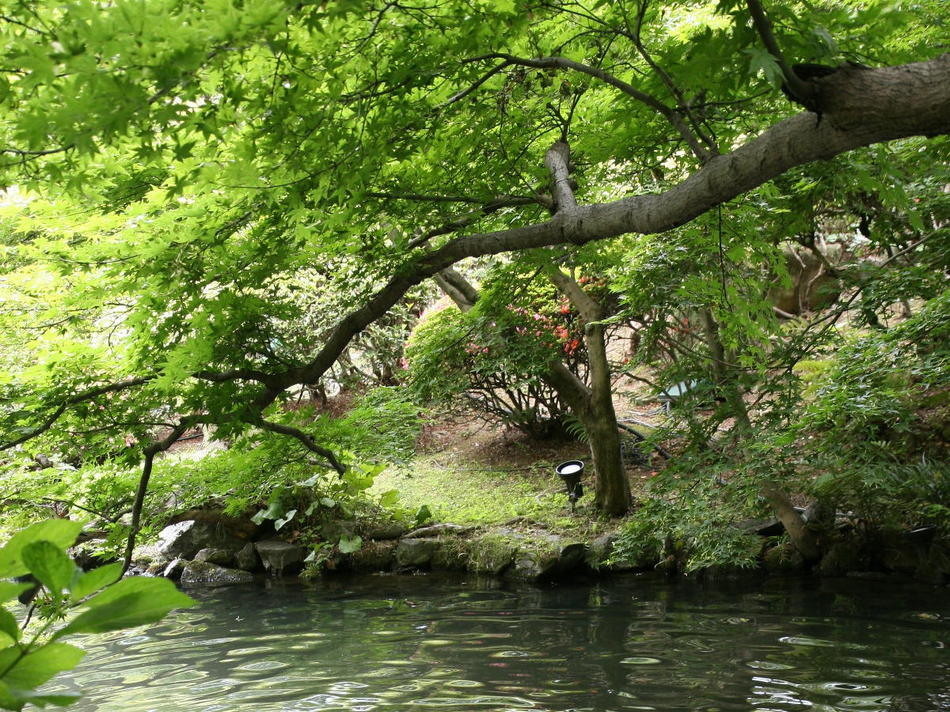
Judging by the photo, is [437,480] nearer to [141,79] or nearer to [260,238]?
[260,238]

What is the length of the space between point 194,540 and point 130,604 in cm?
1062

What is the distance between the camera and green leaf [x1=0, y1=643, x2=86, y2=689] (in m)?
0.48

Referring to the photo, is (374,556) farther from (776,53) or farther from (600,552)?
(776,53)

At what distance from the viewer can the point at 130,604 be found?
50 centimetres

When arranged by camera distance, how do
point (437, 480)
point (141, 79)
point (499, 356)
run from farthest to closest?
point (437, 480) → point (499, 356) → point (141, 79)

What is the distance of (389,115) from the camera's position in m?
3.40

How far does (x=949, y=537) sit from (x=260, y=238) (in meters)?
6.10

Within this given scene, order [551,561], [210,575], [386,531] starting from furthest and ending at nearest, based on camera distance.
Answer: [210,575] → [386,531] → [551,561]

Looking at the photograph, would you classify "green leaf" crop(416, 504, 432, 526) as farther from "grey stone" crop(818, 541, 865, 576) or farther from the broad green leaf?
the broad green leaf

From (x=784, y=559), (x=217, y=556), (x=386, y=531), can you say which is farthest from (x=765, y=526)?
(x=217, y=556)

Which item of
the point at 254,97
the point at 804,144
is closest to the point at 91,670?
the point at 254,97

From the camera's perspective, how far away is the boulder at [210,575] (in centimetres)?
938

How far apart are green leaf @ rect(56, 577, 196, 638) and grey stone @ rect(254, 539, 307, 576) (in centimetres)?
960

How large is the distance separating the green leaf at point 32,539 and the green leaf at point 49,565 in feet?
0.04
